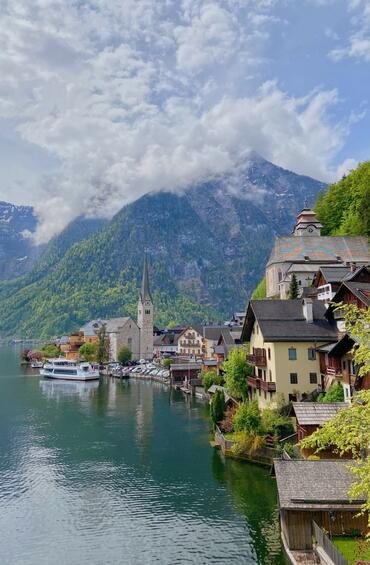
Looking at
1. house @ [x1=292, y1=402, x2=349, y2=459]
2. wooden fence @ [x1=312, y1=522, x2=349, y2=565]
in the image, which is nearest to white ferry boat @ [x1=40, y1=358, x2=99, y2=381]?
house @ [x1=292, y1=402, x2=349, y2=459]

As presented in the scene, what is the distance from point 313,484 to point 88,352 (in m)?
136

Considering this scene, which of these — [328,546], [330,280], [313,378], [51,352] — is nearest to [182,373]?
[330,280]

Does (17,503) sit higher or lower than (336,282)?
lower

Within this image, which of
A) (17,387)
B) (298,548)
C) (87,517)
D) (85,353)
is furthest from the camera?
(85,353)

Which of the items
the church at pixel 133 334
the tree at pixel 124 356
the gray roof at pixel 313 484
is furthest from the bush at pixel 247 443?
the church at pixel 133 334

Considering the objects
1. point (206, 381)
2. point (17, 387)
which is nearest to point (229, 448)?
point (206, 381)

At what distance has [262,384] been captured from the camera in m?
49.1

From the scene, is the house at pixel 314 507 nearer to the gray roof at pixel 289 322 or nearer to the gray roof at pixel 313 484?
the gray roof at pixel 313 484

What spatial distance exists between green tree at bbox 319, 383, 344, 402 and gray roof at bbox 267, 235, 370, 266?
51592mm

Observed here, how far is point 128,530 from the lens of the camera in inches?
1185

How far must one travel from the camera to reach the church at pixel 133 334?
161 metres

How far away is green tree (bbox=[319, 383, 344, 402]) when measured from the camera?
40.4 meters

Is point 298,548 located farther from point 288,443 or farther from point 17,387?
point 17,387

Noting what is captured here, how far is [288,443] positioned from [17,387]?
3260 inches
